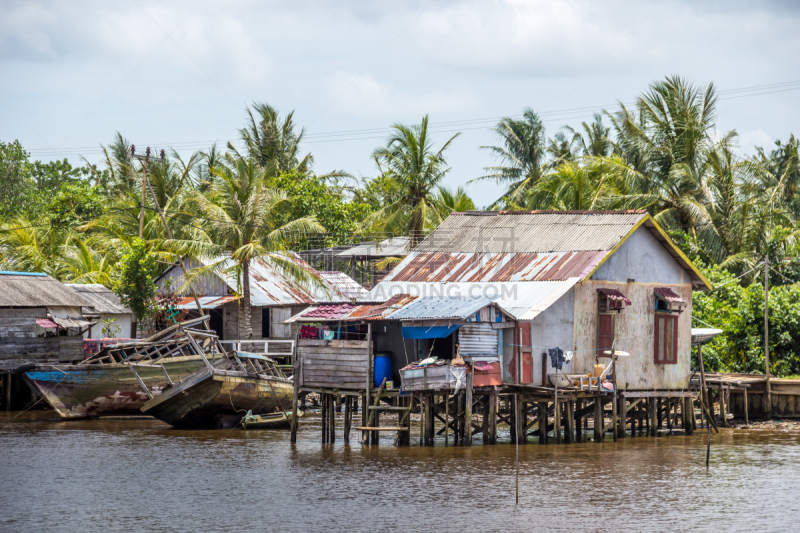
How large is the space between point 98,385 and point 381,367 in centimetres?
1141

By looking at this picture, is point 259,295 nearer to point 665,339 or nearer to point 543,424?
point 543,424

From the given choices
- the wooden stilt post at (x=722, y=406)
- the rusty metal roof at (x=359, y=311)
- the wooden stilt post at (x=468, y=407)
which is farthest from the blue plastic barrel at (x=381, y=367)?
the wooden stilt post at (x=722, y=406)

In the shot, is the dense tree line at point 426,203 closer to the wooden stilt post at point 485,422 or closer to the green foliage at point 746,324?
the green foliage at point 746,324

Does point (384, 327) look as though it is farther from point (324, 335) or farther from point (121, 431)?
point (121, 431)

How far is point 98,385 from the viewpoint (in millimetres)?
31859

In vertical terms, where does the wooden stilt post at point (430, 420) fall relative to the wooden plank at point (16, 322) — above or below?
below

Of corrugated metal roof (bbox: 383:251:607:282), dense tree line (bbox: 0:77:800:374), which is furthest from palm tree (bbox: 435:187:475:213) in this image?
corrugated metal roof (bbox: 383:251:607:282)

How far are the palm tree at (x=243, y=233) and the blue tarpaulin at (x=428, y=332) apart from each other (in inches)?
568

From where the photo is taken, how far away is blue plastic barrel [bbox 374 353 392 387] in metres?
25.4

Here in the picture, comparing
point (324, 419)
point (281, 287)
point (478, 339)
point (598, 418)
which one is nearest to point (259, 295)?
point (281, 287)

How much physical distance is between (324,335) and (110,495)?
29.2ft

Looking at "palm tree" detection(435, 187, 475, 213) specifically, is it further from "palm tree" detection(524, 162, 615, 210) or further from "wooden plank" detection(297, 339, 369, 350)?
"wooden plank" detection(297, 339, 369, 350)

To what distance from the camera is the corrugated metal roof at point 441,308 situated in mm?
23484

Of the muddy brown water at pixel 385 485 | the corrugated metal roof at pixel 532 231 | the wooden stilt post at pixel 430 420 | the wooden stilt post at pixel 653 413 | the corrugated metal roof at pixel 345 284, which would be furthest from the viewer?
the corrugated metal roof at pixel 345 284
